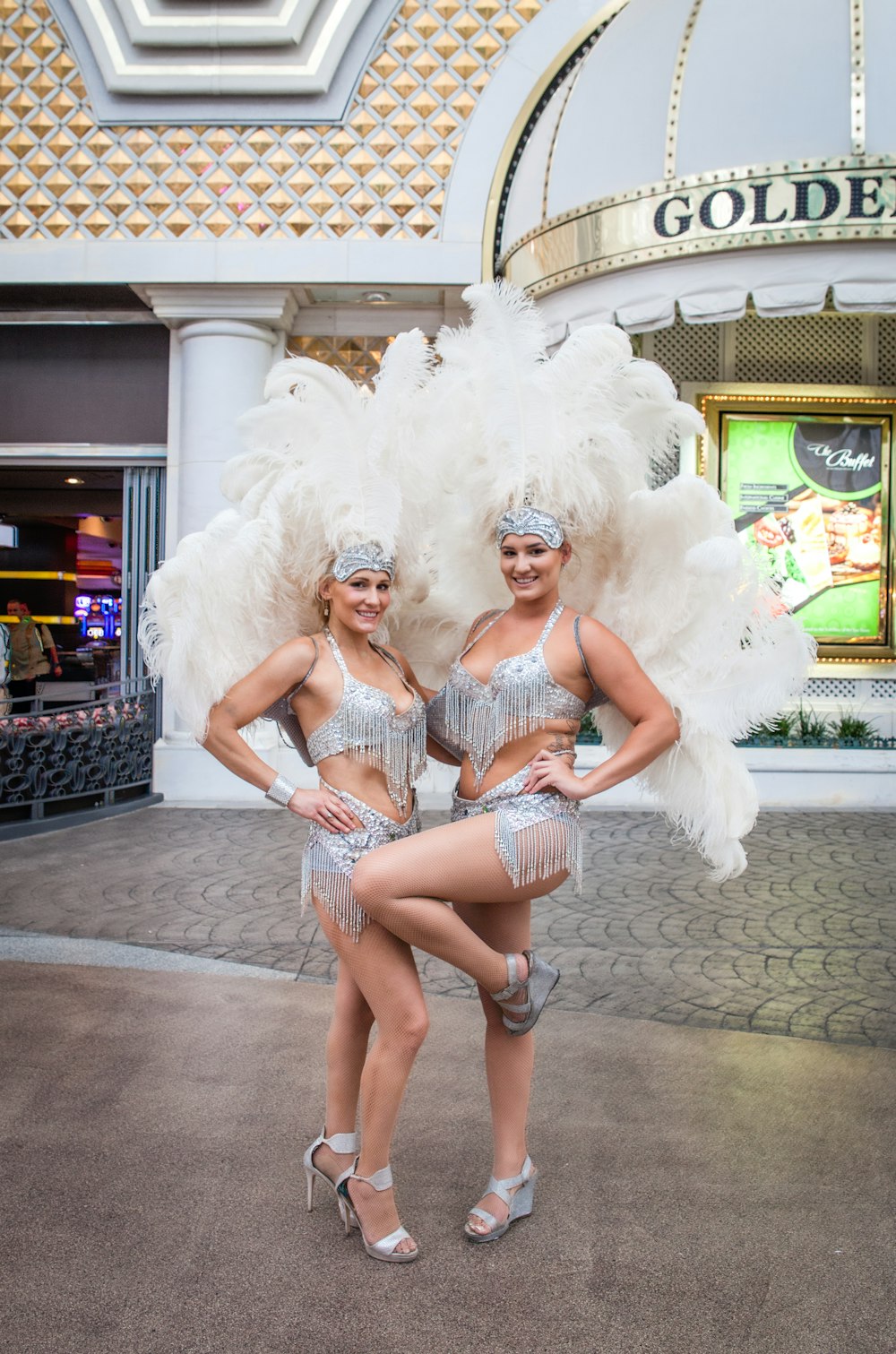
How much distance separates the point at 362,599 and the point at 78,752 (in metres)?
6.26

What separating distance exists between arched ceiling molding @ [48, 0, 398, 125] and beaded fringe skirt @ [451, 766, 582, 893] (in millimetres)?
8048

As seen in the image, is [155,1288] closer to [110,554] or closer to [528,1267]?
[528,1267]

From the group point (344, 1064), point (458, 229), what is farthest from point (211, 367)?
point (344, 1064)

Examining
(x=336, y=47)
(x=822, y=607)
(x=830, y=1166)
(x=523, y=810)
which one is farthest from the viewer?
(x=822, y=607)

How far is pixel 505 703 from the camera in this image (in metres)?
2.64

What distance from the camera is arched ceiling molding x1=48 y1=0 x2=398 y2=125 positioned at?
870 cm

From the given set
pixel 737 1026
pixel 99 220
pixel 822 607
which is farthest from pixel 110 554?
pixel 737 1026

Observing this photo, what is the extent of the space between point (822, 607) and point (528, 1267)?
336 inches

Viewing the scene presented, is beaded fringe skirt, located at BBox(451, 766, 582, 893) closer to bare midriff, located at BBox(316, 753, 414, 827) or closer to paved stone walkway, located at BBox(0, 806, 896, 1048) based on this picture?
bare midriff, located at BBox(316, 753, 414, 827)

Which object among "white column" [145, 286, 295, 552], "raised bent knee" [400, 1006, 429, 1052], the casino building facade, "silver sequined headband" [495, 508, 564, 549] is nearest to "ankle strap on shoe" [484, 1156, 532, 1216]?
"raised bent knee" [400, 1006, 429, 1052]

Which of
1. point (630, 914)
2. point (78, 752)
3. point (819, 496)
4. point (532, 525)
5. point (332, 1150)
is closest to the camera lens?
point (532, 525)

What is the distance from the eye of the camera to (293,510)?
275 centimetres

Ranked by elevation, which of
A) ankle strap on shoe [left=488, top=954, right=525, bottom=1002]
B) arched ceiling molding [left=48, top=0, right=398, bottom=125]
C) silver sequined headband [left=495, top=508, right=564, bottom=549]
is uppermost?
arched ceiling molding [left=48, top=0, right=398, bottom=125]

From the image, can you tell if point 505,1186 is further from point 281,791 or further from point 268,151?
point 268,151
